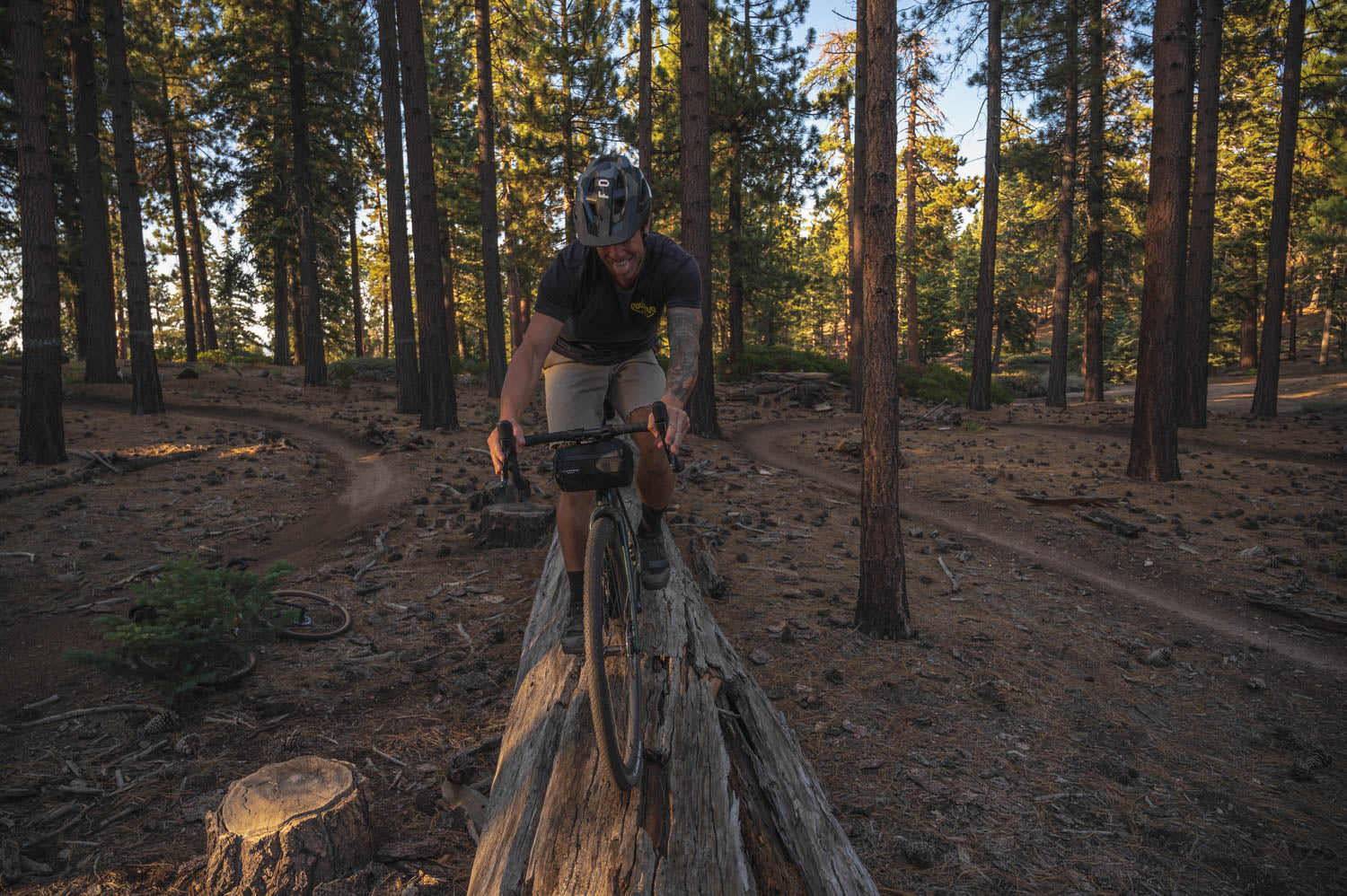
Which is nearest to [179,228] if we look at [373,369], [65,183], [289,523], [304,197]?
[65,183]

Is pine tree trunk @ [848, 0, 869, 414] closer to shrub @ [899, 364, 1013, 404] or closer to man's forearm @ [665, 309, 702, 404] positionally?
shrub @ [899, 364, 1013, 404]

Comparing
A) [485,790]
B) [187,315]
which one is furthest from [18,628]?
[187,315]

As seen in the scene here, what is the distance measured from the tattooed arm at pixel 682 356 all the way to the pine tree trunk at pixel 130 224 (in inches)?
706

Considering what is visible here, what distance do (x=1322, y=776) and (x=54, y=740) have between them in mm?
8913

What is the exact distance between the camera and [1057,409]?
24.1m

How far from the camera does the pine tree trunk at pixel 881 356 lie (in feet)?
19.1

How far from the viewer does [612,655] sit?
3.80 meters

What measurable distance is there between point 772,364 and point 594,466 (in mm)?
25997

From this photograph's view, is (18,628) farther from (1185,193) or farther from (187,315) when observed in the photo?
(187,315)

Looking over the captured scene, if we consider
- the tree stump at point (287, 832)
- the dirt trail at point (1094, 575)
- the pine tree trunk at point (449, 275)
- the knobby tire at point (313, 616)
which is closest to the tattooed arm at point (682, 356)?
the tree stump at point (287, 832)

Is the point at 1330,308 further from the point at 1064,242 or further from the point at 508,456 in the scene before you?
the point at 508,456

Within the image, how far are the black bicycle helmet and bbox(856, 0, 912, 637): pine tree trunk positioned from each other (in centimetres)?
257

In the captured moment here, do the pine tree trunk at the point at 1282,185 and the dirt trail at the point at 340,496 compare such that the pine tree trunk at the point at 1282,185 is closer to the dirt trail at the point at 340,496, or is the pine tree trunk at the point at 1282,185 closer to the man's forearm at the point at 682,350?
the man's forearm at the point at 682,350

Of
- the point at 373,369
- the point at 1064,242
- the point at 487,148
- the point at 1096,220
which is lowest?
the point at 373,369
